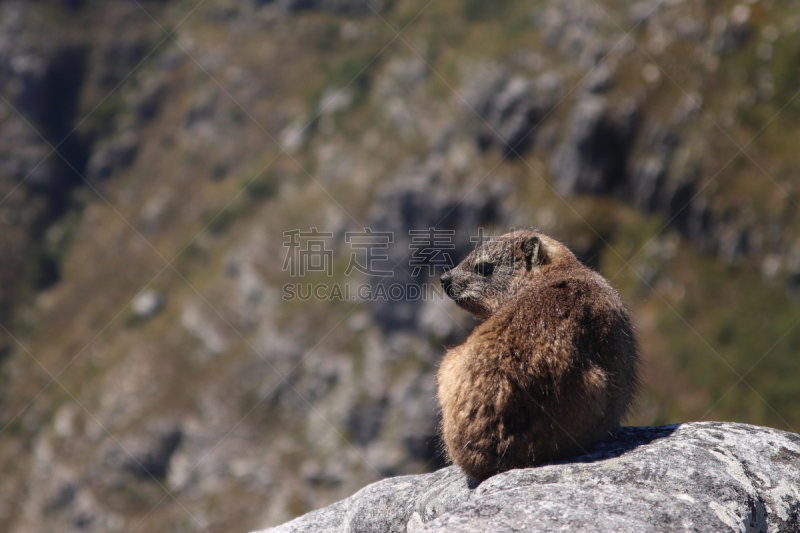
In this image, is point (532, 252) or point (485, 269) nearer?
point (532, 252)

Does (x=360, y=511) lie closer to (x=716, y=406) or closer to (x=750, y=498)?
(x=750, y=498)

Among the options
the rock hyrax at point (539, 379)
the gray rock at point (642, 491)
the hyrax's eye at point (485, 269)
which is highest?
the hyrax's eye at point (485, 269)

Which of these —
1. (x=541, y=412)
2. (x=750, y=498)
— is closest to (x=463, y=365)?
(x=541, y=412)

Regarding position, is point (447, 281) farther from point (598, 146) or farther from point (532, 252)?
point (598, 146)

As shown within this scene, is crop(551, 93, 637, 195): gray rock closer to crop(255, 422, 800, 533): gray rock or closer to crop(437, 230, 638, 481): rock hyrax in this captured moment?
crop(255, 422, 800, 533): gray rock

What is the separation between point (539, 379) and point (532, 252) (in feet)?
13.5

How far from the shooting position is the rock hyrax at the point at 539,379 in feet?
38.6

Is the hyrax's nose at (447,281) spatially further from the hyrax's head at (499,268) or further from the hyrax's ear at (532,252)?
the hyrax's ear at (532,252)

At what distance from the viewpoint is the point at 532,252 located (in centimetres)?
1507

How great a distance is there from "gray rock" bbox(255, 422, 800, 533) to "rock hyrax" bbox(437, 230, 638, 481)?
51 centimetres

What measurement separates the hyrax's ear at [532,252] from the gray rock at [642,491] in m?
4.13

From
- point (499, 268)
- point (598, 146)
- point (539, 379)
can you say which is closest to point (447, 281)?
point (499, 268)

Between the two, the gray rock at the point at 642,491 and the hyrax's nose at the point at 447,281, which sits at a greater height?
the hyrax's nose at the point at 447,281

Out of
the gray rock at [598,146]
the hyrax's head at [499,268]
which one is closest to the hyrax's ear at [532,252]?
the hyrax's head at [499,268]
